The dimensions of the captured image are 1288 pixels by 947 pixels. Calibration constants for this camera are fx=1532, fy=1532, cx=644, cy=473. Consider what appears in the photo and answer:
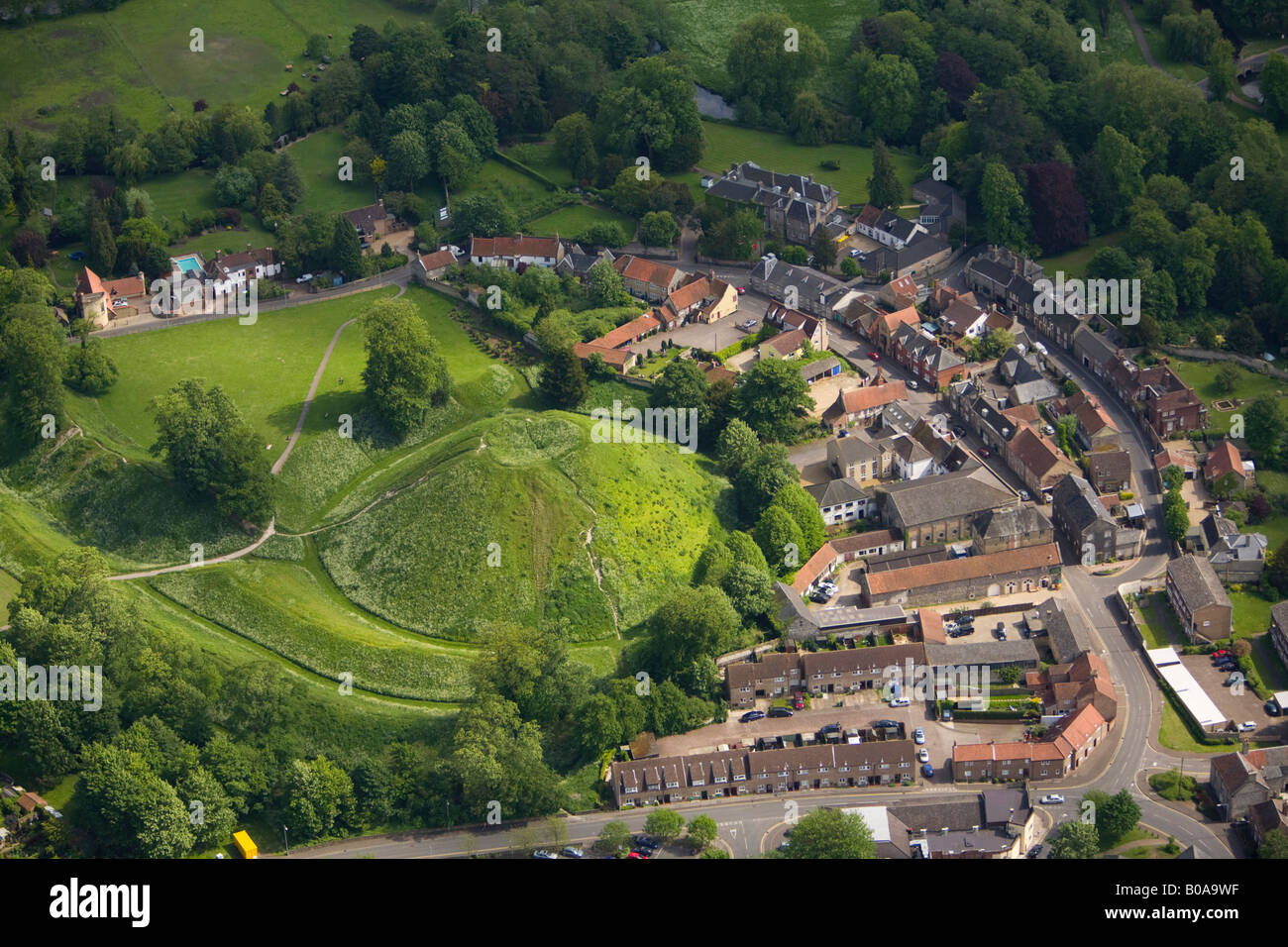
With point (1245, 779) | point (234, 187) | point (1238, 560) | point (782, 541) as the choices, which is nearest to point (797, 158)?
point (234, 187)

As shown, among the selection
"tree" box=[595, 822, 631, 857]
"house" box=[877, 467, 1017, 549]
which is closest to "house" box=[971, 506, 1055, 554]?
"house" box=[877, 467, 1017, 549]

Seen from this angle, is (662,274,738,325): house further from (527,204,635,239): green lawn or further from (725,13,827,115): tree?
(725,13,827,115): tree

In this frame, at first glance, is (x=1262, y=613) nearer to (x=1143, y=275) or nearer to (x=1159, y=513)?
(x=1159, y=513)

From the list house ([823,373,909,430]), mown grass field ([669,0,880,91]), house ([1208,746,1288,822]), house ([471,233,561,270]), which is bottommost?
house ([1208,746,1288,822])

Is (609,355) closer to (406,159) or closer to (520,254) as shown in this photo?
(520,254)

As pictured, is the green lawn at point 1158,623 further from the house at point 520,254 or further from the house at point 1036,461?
the house at point 520,254
